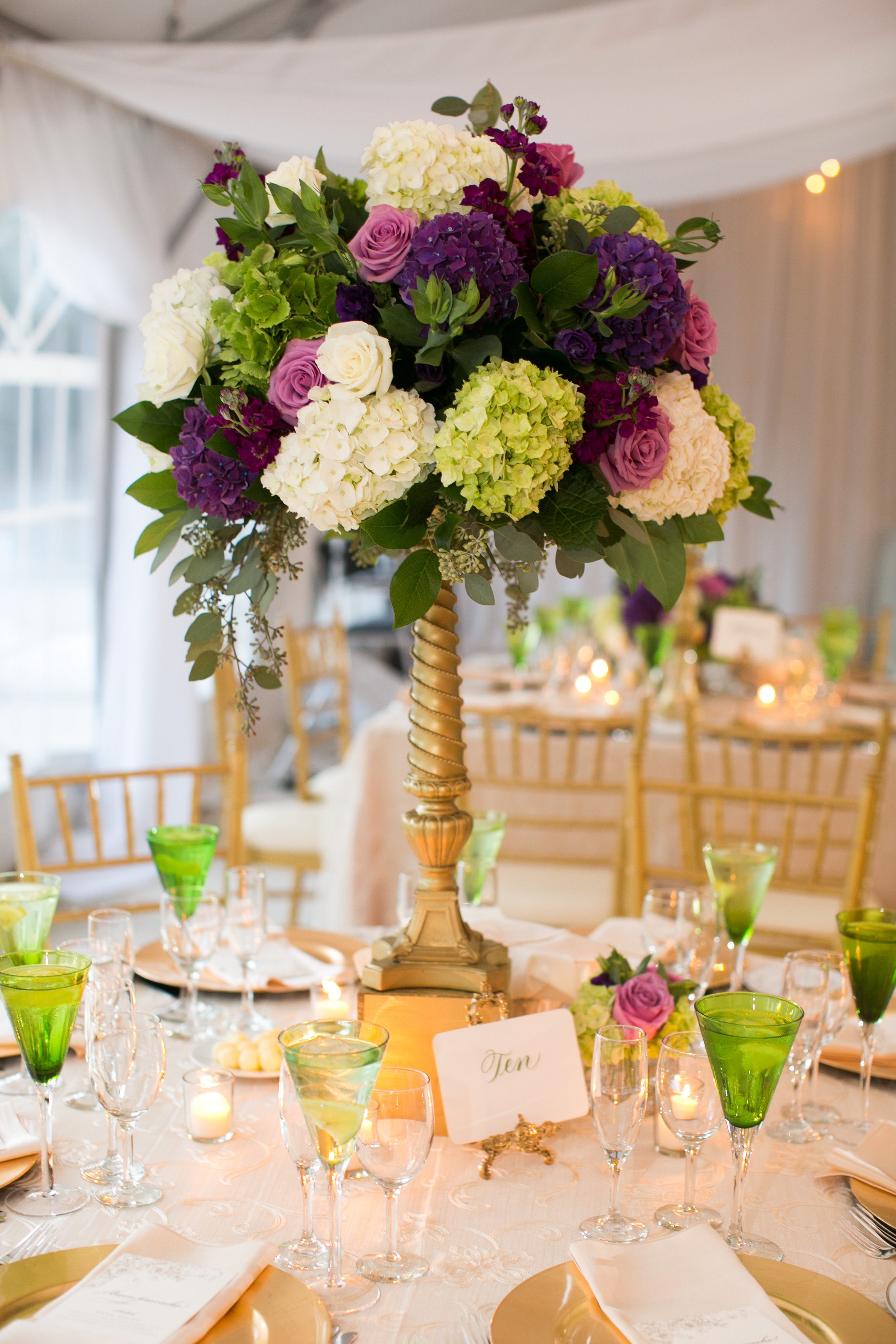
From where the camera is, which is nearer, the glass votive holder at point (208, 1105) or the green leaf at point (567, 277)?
the green leaf at point (567, 277)

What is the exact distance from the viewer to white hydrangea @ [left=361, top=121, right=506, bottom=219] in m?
1.12

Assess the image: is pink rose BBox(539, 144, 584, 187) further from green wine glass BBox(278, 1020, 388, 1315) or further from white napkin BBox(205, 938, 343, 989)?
white napkin BBox(205, 938, 343, 989)

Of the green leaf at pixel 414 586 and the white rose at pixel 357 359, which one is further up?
the white rose at pixel 357 359

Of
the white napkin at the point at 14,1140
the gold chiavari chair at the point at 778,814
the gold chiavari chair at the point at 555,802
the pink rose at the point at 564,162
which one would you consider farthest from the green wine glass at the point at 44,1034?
the gold chiavari chair at the point at 555,802

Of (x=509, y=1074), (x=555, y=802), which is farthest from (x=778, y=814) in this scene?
(x=509, y=1074)

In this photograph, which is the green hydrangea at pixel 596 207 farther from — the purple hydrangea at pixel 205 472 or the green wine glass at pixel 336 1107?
the green wine glass at pixel 336 1107

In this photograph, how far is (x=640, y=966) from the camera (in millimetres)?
1277

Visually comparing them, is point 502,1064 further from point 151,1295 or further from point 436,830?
point 151,1295

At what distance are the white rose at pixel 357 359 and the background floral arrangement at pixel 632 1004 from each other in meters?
0.65

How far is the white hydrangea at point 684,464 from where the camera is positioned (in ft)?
3.79

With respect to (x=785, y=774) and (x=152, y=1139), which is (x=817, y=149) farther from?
(x=152, y=1139)

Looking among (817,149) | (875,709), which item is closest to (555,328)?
(875,709)

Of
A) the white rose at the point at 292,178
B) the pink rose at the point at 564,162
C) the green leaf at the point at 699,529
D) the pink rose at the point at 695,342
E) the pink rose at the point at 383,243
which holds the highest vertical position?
the pink rose at the point at 564,162

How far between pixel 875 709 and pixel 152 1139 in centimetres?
279
